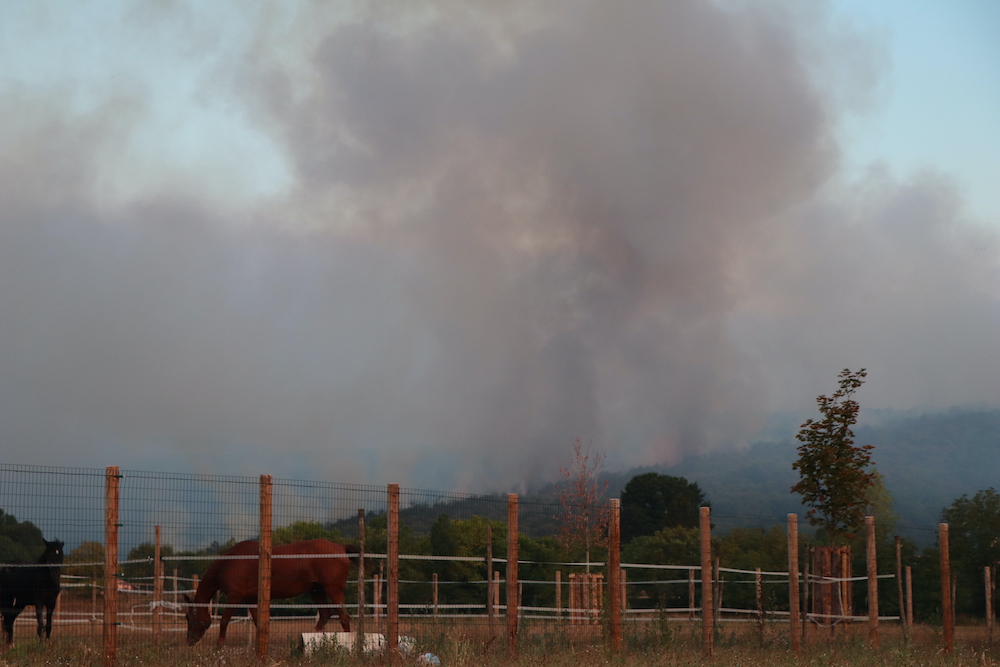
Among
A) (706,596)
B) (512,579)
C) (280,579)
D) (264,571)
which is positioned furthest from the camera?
(280,579)

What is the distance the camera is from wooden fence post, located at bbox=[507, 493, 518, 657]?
13.0m

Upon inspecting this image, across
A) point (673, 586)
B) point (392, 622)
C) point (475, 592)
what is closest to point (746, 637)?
point (392, 622)

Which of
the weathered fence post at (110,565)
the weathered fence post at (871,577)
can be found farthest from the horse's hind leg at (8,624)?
the weathered fence post at (871,577)

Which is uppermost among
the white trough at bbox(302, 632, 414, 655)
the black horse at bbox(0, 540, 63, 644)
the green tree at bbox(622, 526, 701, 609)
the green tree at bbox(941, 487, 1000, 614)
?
the black horse at bbox(0, 540, 63, 644)

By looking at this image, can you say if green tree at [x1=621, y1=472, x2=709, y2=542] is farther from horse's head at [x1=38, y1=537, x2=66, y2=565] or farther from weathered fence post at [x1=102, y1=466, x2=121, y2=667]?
weathered fence post at [x1=102, y1=466, x2=121, y2=667]

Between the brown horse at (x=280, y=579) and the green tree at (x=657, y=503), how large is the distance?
212 feet

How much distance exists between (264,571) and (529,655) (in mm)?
3693

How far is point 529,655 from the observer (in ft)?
42.5

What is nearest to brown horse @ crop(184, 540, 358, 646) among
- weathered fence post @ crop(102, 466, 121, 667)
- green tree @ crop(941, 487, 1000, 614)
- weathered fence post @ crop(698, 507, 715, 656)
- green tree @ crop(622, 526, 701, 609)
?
weathered fence post @ crop(102, 466, 121, 667)

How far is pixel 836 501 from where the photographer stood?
19.0 m

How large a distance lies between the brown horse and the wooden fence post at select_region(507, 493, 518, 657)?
12.2 feet

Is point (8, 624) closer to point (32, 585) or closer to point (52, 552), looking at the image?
point (32, 585)

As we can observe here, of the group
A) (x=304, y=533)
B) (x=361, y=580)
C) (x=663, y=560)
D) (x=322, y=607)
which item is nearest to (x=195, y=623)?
(x=322, y=607)

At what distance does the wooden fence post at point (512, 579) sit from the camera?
13.0 meters
